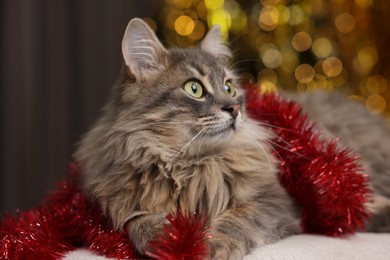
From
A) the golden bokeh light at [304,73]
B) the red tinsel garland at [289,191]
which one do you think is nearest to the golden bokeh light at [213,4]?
the golden bokeh light at [304,73]

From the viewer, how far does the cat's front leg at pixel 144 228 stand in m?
1.16

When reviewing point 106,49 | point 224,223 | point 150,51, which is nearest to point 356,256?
point 224,223

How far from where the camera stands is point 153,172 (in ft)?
4.35

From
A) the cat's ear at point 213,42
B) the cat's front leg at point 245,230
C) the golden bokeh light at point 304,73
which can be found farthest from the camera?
the golden bokeh light at point 304,73

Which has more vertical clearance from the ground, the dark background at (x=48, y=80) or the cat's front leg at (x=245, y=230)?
the cat's front leg at (x=245, y=230)

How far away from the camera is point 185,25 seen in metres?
2.82

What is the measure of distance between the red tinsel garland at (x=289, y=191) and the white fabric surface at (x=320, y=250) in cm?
5

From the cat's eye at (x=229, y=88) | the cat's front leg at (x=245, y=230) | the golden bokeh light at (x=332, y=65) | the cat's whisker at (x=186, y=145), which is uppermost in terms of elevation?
the golden bokeh light at (x=332, y=65)

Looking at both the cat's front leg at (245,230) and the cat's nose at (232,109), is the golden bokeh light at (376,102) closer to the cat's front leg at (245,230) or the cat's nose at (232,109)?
the cat's front leg at (245,230)

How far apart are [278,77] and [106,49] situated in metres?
1.20

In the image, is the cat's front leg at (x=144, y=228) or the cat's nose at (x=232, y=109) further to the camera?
the cat's nose at (x=232, y=109)

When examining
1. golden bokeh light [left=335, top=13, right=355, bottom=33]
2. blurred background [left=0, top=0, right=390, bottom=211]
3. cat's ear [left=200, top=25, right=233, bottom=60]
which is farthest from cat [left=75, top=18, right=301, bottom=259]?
golden bokeh light [left=335, top=13, right=355, bottom=33]

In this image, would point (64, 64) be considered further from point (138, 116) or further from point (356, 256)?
point (356, 256)

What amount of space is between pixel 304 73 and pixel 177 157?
1650mm
